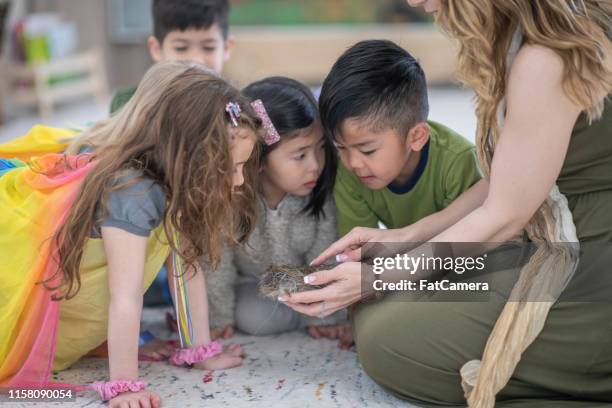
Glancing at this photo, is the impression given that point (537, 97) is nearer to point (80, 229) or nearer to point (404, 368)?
point (404, 368)

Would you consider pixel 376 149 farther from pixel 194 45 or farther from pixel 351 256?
pixel 194 45

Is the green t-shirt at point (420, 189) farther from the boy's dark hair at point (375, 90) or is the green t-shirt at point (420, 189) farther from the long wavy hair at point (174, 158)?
the long wavy hair at point (174, 158)

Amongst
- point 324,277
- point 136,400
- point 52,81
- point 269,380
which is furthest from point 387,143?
point 52,81

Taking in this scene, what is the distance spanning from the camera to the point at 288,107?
186 centimetres

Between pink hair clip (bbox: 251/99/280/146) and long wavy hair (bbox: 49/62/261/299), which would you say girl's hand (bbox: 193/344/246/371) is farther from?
pink hair clip (bbox: 251/99/280/146)

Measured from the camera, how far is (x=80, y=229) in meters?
1.62

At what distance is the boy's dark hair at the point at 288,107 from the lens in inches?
73.4

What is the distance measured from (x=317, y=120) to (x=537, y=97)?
59cm

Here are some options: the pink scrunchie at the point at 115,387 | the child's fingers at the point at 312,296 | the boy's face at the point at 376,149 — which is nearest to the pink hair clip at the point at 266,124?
the boy's face at the point at 376,149

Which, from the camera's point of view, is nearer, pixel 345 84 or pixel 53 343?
pixel 53 343

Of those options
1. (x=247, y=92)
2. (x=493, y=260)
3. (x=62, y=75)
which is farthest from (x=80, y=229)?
(x=62, y=75)

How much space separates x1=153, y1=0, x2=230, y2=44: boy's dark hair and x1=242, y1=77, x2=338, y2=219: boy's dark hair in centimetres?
69

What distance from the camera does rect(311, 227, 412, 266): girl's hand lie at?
1.75m

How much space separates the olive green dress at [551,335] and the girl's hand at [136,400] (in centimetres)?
41
